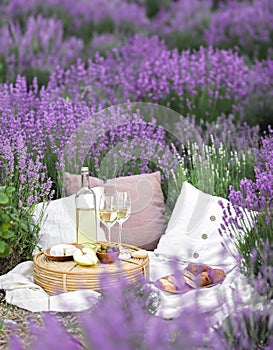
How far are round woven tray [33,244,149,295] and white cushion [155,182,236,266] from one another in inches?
16.1

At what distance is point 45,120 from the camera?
3.75 m

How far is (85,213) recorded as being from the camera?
3.06 m

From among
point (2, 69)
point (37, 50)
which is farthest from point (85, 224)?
point (37, 50)

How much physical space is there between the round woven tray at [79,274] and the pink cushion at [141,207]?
54 centimetres

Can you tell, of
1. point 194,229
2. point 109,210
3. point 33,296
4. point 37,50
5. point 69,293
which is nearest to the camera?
point 69,293

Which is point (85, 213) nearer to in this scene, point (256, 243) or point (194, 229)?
point (194, 229)

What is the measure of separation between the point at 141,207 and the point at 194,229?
1.07 ft

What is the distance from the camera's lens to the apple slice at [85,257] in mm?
2768

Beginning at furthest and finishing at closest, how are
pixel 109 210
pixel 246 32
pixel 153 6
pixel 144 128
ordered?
Answer: pixel 153 6 < pixel 246 32 < pixel 144 128 < pixel 109 210

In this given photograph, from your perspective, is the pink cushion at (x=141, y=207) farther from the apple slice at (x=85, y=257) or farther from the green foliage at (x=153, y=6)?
Answer: the green foliage at (x=153, y=6)

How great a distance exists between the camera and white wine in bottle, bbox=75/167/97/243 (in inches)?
121

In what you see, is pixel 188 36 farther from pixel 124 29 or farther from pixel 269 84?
pixel 269 84

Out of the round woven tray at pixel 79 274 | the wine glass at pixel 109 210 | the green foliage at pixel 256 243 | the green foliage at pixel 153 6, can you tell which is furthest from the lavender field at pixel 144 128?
the green foliage at pixel 153 6

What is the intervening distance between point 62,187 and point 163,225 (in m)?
0.59
